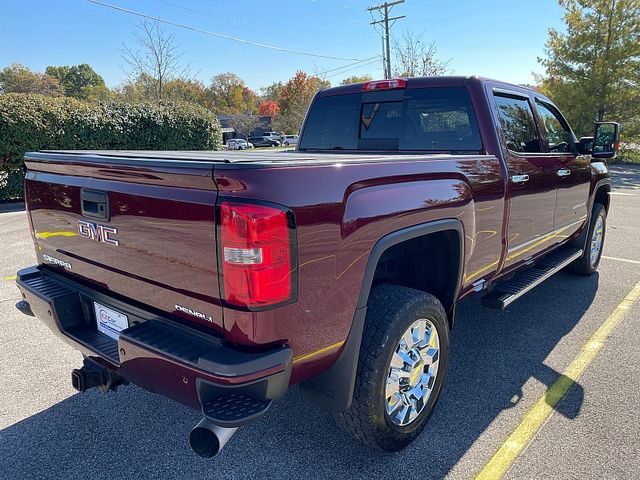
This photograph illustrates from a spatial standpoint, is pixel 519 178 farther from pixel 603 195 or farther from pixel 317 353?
pixel 603 195

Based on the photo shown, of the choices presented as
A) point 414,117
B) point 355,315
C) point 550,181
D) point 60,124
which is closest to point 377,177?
point 355,315

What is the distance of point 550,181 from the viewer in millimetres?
3773

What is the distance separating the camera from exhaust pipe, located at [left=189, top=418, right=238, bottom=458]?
5.62 ft

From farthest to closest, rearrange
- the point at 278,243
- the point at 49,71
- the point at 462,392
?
the point at 49,71, the point at 462,392, the point at 278,243

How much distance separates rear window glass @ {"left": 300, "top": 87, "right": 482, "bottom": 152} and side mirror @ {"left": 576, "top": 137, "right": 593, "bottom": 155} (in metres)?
2.08

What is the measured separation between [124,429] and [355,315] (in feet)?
5.22

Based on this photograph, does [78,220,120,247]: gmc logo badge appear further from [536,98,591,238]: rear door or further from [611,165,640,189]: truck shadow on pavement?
[611,165,640,189]: truck shadow on pavement

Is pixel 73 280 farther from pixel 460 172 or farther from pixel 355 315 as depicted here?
pixel 460 172

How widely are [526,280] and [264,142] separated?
175 feet

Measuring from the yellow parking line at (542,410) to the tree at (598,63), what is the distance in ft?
70.6

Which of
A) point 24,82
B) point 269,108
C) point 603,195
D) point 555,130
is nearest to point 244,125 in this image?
point 269,108

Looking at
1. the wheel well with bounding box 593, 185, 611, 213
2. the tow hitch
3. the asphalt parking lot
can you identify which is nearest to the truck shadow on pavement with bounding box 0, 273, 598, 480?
the asphalt parking lot

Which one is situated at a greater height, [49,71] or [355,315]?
[49,71]

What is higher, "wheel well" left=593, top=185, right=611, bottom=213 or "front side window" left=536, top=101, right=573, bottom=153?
"front side window" left=536, top=101, right=573, bottom=153
